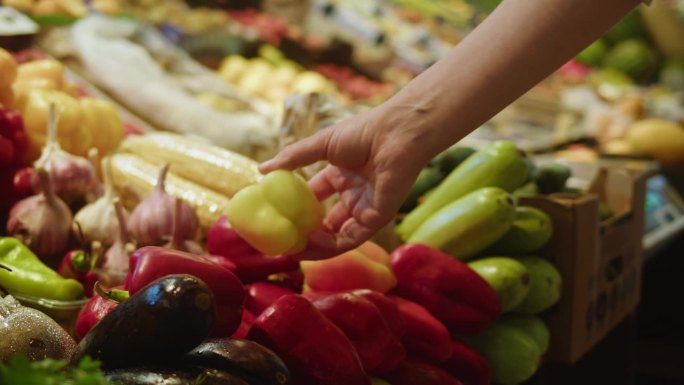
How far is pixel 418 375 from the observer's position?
56.3 inches

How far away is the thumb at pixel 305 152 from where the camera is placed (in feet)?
4.36

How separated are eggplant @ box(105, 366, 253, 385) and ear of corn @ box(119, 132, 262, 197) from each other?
3.29 ft

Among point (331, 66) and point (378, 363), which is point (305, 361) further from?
point (331, 66)

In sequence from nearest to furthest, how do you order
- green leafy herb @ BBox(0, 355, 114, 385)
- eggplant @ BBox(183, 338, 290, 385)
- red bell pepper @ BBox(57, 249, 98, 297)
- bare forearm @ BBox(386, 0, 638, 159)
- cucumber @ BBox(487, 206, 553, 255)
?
green leafy herb @ BBox(0, 355, 114, 385) → eggplant @ BBox(183, 338, 290, 385) → bare forearm @ BBox(386, 0, 638, 159) → red bell pepper @ BBox(57, 249, 98, 297) → cucumber @ BBox(487, 206, 553, 255)

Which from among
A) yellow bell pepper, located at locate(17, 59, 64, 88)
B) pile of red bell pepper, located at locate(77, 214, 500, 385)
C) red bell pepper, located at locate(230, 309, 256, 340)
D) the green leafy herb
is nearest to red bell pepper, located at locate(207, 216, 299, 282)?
pile of red bell pepper, located at locate(77, 214, 500, 385)

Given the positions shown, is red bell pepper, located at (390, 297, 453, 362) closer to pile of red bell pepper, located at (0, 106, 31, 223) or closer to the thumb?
the thumb

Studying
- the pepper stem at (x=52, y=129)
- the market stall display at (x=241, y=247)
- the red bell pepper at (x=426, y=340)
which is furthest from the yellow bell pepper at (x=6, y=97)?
the red bell pepper at (x=426, y=340)

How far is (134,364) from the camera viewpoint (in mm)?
949

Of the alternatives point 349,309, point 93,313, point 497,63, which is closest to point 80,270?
point 93,313

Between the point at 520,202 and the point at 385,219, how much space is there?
90 centimetres

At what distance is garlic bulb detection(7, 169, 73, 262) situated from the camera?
5.28 feet

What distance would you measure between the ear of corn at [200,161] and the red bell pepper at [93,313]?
29.4 inches

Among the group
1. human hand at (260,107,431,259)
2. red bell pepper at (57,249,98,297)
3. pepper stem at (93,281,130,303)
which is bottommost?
red bell pepper at (57,249,98,297)

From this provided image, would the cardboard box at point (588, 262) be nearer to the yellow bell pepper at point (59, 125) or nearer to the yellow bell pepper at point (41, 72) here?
the yellow bell pepper at point (59, 125)
